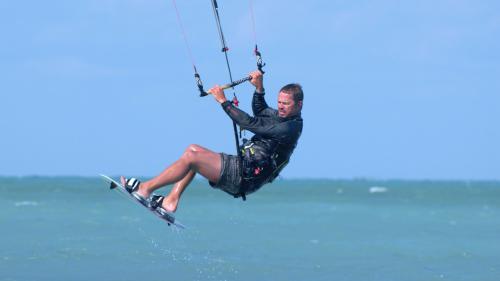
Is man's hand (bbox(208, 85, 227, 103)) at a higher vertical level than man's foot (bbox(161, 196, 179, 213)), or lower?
higher

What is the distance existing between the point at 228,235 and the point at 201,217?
1091 cm

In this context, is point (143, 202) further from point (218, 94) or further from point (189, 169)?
point (218, 94)

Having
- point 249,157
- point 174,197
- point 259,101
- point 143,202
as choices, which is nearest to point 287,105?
point 259,101

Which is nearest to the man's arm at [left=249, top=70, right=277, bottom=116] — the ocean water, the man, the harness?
the man

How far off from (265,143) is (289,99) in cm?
61

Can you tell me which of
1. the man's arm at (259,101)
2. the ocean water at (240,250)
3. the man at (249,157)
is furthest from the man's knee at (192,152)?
the ocean water at (240,250)

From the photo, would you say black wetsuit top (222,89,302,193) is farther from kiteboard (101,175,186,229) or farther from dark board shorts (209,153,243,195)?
kiteboard (101,175,186,229)

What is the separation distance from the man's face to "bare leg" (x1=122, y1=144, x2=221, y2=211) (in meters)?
0.90

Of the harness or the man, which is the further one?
the harness

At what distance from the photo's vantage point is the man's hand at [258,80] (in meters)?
11.5

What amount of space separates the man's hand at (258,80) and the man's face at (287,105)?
0.35 metres

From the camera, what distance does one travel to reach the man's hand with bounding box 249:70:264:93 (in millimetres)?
11516

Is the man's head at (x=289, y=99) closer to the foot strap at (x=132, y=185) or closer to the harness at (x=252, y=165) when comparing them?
the harness at (x=252, y=165)

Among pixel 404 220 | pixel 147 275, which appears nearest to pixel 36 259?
pixel 147 275
